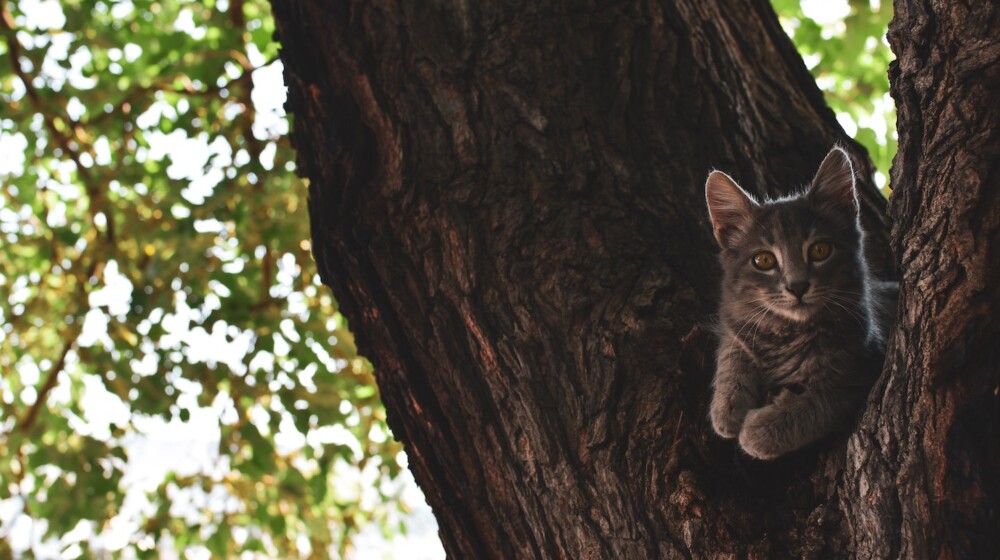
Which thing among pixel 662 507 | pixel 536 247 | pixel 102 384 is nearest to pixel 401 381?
pixel 536 247

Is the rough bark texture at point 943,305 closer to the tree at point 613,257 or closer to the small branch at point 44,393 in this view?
the tree at point 613,257

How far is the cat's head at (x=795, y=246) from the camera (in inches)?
106

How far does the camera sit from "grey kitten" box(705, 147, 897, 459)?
96.1 inches

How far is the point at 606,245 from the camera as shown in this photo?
8.85 ft

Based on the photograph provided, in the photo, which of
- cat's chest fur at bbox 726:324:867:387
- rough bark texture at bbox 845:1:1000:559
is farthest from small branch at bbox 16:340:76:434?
rough bark texture at bbox 845:1:1000:559

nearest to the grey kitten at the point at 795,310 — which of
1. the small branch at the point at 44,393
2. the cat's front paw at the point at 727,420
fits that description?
the cat's front paw at the point at 727,420

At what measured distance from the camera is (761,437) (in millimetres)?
2357

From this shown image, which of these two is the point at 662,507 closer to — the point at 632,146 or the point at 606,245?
the point at 606,245

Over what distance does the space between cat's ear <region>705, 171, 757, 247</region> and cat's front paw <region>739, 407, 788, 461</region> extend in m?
0.69

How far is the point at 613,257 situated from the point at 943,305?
3.43 ft

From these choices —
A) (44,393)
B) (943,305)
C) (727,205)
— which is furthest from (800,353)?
(44,393)

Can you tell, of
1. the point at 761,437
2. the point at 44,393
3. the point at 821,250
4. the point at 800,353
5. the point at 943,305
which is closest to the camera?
the point at 943,305

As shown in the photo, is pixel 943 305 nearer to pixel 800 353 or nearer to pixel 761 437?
pixel 761 437

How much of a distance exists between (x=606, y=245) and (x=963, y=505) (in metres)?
1.16
